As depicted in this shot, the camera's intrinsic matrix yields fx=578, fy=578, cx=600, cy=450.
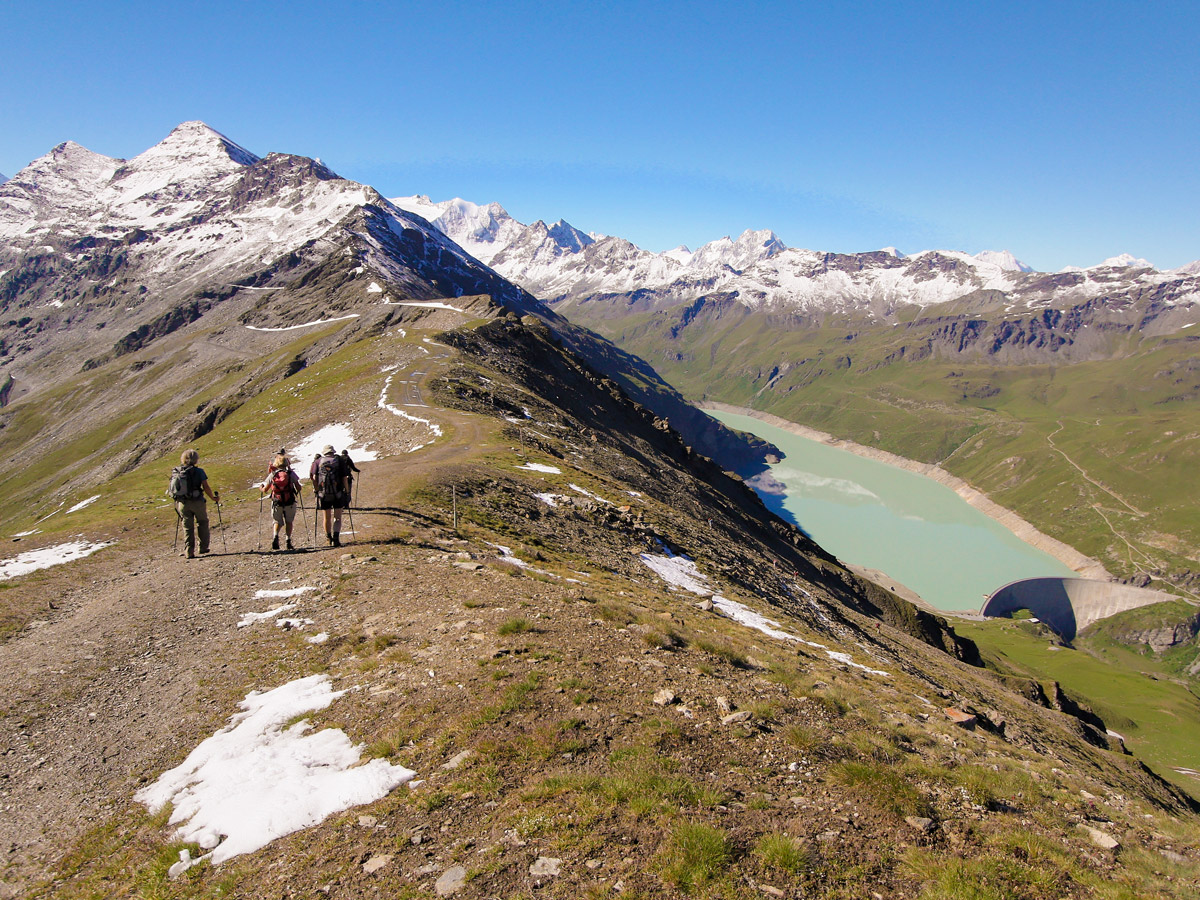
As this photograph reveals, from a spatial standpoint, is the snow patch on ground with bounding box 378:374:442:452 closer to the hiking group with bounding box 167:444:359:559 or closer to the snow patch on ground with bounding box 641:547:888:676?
the hiking group with bounding box 167:444:359:559

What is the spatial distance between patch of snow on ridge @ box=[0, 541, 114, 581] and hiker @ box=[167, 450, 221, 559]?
4.76 m

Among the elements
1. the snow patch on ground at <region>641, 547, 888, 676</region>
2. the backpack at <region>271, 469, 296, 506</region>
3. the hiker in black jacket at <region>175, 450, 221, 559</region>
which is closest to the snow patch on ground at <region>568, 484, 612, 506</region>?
the snow patch on ground at <region>641, 547, 888, 676</region>

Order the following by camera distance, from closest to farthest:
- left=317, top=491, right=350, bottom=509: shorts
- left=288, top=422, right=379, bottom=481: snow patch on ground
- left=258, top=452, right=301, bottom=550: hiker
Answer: left=258, top=452, right=301, bottom=550: hiker, left=317, top=491, right=350, bottom=509: shorts, left=288, top=422, right=379, bottom=481: snow patch on ground

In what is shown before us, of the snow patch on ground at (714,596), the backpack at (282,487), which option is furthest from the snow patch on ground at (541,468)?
the backpack at (282,487)

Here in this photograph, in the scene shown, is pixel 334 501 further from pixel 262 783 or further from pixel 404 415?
pixel 404 415

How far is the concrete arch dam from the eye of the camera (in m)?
178

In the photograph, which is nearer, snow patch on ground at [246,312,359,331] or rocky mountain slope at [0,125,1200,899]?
rocky mountain slope at [0,125,1200,899]

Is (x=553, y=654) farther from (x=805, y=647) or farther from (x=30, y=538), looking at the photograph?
(x=30, y=538)

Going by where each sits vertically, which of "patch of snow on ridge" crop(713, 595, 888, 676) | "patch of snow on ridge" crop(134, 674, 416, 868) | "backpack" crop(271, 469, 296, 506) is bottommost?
"patch of snow on ridge" crop(713, 595, 888, 676)

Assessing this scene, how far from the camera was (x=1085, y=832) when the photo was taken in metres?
8.91

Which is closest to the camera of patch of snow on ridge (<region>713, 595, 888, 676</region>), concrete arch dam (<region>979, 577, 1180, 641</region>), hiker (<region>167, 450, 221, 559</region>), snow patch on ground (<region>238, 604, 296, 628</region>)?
snow patch on ground (<region>238, 604, 296, 628</region>)

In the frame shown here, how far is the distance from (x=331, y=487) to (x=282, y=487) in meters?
1.67

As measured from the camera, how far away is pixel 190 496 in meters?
19.3

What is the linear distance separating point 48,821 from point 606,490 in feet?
95.6
